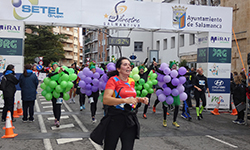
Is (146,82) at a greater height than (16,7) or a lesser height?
lesser

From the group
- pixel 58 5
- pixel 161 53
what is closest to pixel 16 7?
pixel 58 5

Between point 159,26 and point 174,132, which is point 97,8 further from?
point 174,132

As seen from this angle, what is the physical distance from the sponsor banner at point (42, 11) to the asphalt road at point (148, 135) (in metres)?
3.94

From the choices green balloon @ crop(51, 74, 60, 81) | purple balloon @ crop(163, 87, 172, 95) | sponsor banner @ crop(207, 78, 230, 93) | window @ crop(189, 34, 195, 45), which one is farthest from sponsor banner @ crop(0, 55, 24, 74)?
window @ crop(189, 34, 195, 45)

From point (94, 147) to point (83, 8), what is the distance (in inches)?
283

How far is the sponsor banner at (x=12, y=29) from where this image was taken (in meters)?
10.7

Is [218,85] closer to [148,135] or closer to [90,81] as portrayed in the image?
[148,135]

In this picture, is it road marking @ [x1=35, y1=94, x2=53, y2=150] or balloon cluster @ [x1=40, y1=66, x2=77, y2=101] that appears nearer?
road marking @ [x1=35, y1=94, x2=53, y2=150]

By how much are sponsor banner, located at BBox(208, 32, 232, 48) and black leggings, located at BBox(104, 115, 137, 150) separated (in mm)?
10129

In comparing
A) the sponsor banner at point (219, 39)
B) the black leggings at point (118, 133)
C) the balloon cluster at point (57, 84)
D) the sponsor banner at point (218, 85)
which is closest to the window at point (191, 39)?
the sponsor banner at point (219, 39)

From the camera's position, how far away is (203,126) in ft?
30.1

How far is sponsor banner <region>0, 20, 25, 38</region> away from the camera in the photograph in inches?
423

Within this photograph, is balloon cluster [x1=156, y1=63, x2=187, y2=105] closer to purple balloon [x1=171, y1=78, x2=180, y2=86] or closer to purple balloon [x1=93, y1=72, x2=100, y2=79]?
purple balloon [x1=171, y1=78, x2=180, y2=86]

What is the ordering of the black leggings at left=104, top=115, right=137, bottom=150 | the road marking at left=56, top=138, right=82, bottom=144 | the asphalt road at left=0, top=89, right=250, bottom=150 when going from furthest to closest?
the road marking at left=56, top=138, right=82, bottom=144 < the asphalt road at left=0, top=89, right=250, bottom=150 < the black leggings at left=104, top=115, right=137, bottom=150
